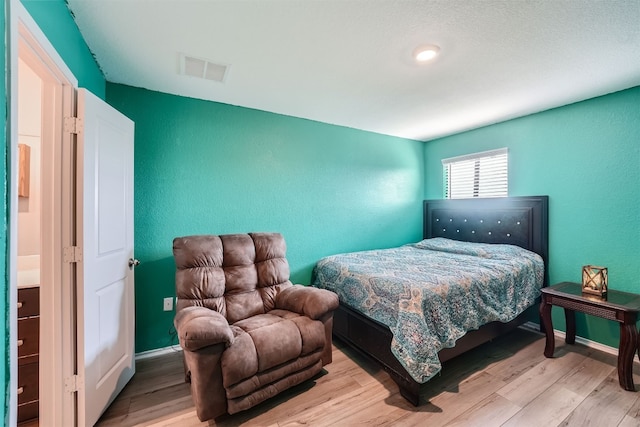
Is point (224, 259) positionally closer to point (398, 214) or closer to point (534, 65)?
point (398, 214)

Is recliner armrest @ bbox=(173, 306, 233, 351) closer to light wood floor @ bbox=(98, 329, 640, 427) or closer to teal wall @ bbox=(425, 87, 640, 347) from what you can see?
light wood floor @ bbox=(98, 329, 640, 427)

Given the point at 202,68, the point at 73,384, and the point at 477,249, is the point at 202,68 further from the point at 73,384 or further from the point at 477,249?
the point at 477,249

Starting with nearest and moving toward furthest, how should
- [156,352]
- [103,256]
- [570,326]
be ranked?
[103,256]
[156,352]
[570,326]

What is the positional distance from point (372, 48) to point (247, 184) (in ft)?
5.64

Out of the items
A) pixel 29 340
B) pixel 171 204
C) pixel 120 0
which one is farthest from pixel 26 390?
pixel 120 0

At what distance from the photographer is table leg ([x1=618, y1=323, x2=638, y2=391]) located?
1882 millimetres

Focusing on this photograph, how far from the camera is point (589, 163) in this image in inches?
101

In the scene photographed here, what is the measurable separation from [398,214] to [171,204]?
297cm

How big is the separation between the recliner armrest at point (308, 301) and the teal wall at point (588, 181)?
2556mm

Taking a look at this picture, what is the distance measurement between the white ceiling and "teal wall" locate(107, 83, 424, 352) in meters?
0.25

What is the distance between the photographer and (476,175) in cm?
359

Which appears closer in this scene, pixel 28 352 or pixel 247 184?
pixel 28 352

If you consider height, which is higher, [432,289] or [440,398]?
[432,289]

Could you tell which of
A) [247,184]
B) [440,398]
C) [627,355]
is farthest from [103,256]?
[627,355]
